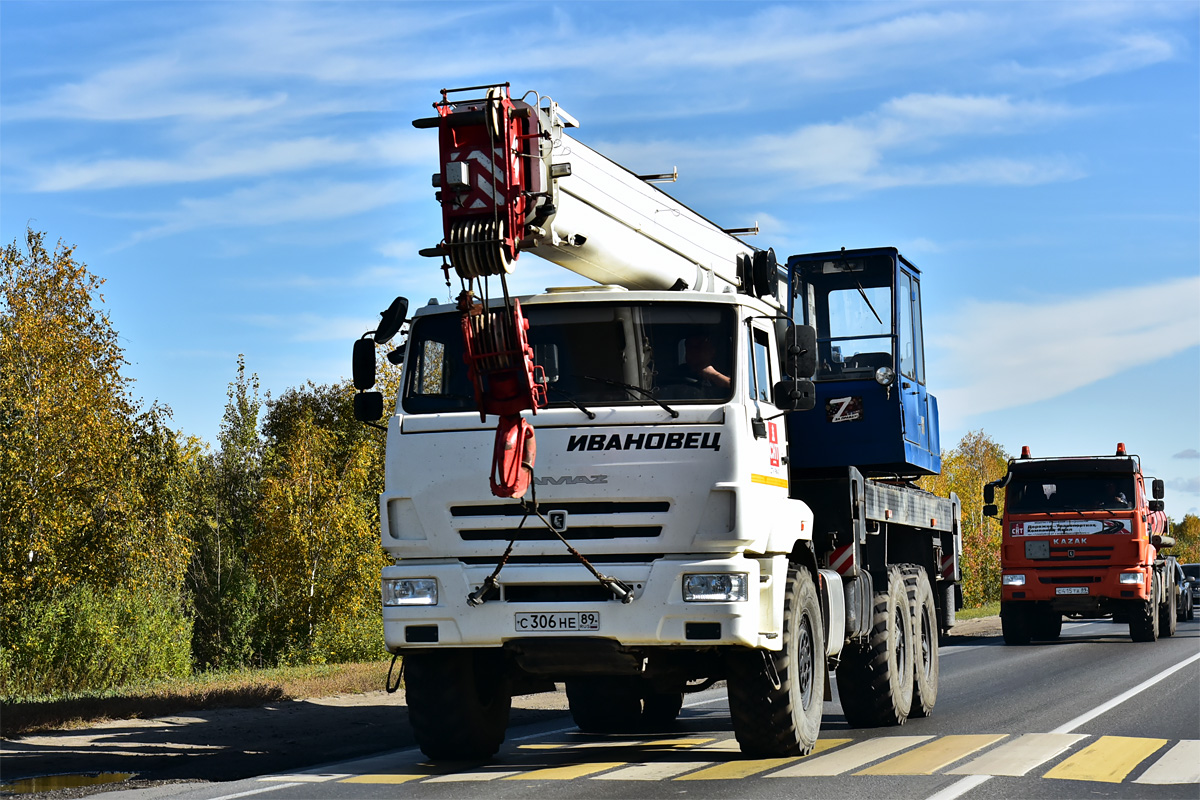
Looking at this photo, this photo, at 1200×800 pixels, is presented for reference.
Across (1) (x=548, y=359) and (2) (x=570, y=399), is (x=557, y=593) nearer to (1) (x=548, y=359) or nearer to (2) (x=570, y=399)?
(2) (x=570, y=399)

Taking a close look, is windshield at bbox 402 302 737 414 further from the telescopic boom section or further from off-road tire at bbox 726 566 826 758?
off-road tire at bbox 726 566 826 758

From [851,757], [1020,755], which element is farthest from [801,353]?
[1020,755]

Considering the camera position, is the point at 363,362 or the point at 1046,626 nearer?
the point at 363,362

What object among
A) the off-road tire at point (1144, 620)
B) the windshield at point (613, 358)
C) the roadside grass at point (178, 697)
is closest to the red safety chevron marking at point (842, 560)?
the windshield at point (613, 358)

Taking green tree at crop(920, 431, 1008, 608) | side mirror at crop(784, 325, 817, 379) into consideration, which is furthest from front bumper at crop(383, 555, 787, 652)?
green tree at crop(920, 431, 1008, 608)

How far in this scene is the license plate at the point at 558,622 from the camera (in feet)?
29.6

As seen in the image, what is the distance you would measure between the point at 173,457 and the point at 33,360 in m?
5.68

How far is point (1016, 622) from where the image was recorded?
26.2 m

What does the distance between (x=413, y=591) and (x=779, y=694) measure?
264 cm

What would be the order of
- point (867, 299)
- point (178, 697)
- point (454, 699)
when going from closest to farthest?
point (454, 699), point (178, 697), point (867, 299)

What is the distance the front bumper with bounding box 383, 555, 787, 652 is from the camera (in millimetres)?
8945

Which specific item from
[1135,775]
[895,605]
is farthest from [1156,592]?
[1135,775]

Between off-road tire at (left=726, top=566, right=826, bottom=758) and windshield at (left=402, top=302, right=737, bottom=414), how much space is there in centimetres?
175

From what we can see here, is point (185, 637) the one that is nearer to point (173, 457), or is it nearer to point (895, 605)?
point (173, 457)
